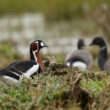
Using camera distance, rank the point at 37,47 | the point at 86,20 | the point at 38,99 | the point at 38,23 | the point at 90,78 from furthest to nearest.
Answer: the point at 38,23 → the point at 86,20 → the point at 37,47 → the point at 90,78 → the point at 38,99

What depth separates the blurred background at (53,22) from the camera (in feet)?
55.3

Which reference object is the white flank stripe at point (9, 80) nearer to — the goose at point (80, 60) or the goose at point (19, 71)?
the goose at point (19, 71)

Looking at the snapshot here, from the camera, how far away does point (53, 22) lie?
64.6 ft

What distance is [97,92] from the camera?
5344 millimetres

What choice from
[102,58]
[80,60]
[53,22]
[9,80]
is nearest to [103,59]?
[102,58]

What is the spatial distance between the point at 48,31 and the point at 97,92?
44.5 ft

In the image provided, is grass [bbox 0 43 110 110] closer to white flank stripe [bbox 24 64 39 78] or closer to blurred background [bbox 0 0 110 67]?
white flank stripe [bbox 24 64 39 78]

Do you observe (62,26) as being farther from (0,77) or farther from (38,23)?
(0,77)

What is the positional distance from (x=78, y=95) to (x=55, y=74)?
166cm

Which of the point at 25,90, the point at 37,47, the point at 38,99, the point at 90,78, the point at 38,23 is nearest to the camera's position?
the point at 38,99

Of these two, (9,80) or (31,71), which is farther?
(31,71)

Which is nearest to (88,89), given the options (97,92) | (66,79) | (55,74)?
(97,92)

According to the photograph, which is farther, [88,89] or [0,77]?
[0,77]

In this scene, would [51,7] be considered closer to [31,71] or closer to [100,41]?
[100,41]
